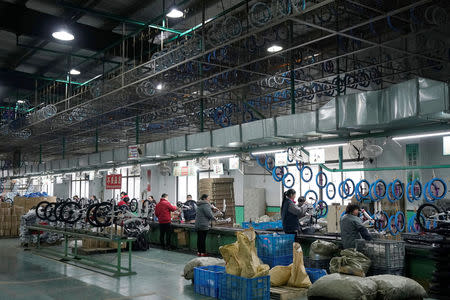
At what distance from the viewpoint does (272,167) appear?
12195 millimetres

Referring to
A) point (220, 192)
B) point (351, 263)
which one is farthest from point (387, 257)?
point (220, 192)

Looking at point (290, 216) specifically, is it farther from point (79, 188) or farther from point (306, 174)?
point (79, 188)

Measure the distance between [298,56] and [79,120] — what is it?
8098 mm

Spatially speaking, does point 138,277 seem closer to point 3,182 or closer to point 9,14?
point 9,14

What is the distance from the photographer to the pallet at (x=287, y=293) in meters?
6.41

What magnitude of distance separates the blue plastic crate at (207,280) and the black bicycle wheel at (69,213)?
5581mm

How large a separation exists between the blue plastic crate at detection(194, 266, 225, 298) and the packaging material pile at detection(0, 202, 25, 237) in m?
12.5

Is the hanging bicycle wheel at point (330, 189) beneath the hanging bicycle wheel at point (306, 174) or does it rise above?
beneath

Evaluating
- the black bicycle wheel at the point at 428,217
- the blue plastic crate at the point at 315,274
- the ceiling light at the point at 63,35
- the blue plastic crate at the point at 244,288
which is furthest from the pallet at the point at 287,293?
the ceiling light at the point at 63,35

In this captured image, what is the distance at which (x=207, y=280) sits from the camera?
687cm

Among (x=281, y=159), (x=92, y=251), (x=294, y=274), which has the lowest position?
(x=92, y=251)

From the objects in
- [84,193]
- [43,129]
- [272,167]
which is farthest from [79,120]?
[84,193]

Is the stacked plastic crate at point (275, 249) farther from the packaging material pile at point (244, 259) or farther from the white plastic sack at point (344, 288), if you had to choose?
the white plastic sack at point (344, 288)

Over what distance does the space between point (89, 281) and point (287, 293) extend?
407 cm
